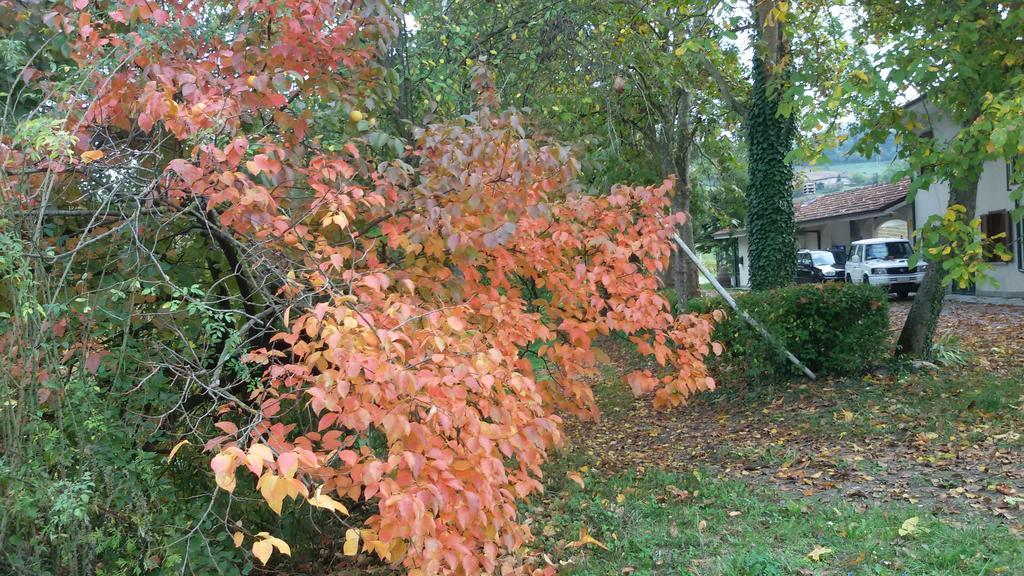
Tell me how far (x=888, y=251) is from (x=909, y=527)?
1977 cm

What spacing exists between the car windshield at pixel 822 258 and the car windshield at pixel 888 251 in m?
5.33

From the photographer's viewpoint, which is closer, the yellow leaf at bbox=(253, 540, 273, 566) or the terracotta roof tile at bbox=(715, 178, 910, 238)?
the yellow leaf at bbox=(253, 540, 273, 566)

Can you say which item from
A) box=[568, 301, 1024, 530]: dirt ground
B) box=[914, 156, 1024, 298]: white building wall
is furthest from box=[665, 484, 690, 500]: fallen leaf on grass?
box=[914, 156, 1024, 298]: white building wall

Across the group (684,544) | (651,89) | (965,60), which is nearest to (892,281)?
(651,89)

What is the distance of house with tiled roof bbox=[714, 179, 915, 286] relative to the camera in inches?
1004

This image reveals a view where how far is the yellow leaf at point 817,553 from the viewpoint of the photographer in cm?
467

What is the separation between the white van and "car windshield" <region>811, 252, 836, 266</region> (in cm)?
468

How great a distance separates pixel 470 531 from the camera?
347 cm

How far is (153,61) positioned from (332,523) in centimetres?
339

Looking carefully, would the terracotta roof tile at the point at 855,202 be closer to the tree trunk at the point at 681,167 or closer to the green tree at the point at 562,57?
the tree trunk at the point at 681,167

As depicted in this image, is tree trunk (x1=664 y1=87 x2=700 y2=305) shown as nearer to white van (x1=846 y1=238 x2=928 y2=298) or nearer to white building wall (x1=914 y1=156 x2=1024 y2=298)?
white building wall (x1=914 y1=156 x2=1024 y2=298)

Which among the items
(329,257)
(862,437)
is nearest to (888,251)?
(862,437)

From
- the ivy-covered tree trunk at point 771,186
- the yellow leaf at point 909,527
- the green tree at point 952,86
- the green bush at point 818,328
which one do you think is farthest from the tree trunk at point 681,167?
the yellow leaf at point 909,527

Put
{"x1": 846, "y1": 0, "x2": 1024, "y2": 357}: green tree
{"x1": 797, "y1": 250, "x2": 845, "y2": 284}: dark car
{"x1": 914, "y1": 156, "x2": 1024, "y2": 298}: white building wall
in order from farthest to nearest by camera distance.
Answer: {"x1": 797, "y1": 250, "x2": 845, "y2": 284}: dark car < {"x1": 914, "y1": 156, "x2": 1024, "y2": 298}: white building wall < {"x1": 846, "y1": 0, "x2": 1024, "y2": 357}: green tree
